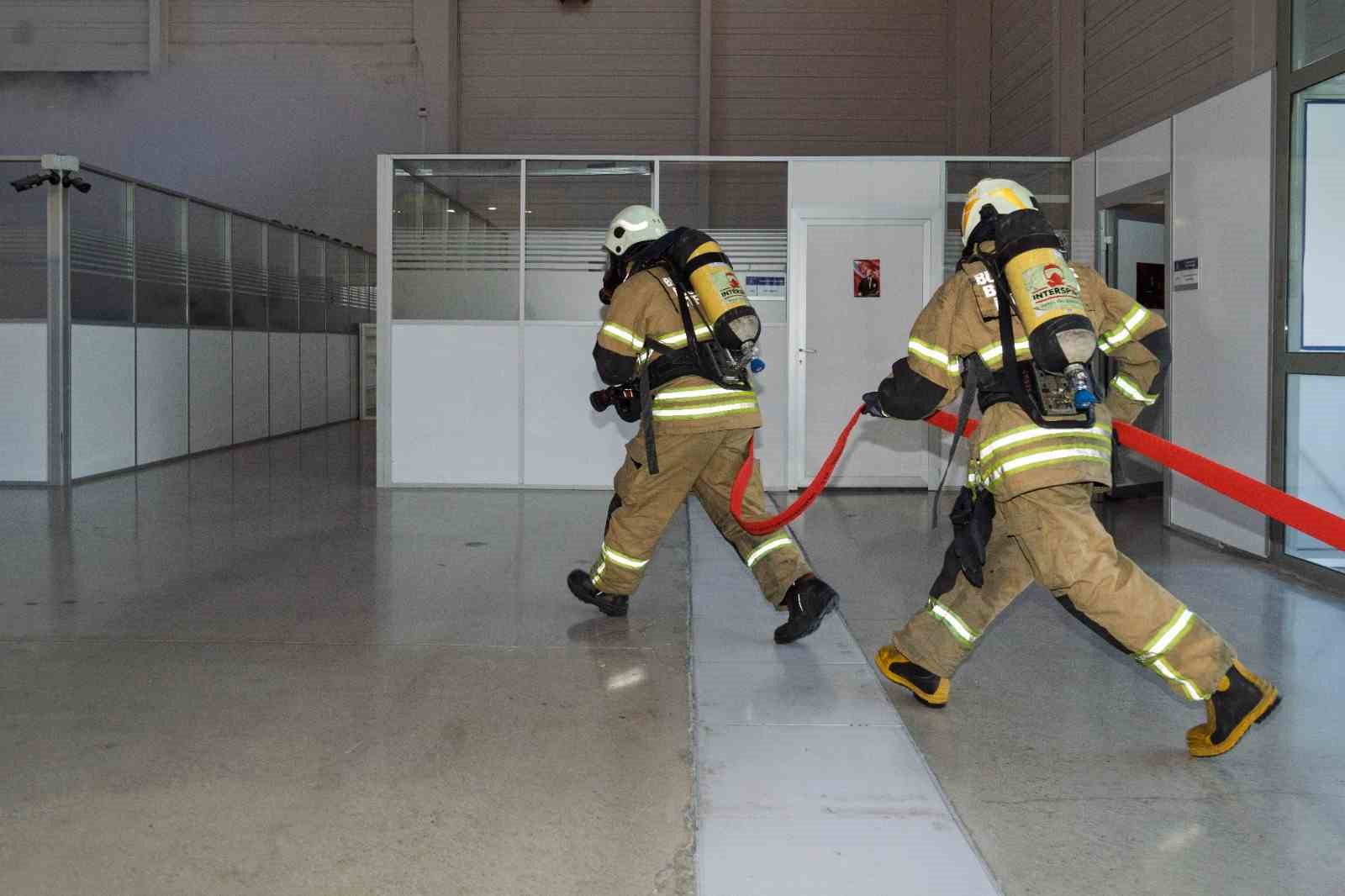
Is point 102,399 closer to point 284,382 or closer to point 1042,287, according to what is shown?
point 284,382

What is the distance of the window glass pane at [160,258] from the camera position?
1132 centimetres

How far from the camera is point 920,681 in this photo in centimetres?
415

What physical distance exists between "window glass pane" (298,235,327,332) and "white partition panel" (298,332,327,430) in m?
0.16

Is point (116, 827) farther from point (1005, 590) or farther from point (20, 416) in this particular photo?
point (20, 416)

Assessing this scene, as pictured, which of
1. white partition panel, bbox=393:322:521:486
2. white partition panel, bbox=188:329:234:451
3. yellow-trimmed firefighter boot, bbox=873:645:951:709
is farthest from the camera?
white partition panel, bbox=188:329:234:451

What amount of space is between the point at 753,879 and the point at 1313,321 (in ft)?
16.5

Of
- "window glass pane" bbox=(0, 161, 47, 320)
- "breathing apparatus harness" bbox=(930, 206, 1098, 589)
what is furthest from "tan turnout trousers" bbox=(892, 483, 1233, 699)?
"window glass pane" bbox=(0, 161, 47, 320)

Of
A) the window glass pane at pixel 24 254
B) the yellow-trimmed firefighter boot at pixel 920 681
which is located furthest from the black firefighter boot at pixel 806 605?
the window glass pane at pixel 24 254

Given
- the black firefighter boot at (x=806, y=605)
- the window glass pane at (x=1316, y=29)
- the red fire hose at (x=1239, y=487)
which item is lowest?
the black firefighter boot at (x=806, y=605)

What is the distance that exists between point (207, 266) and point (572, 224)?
484cm

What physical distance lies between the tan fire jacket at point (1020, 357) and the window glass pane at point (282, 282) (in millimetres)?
12062

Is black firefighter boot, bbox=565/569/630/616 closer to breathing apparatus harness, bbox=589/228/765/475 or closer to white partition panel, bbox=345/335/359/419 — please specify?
breathing apparatus harness, bbox=589/228/765/475

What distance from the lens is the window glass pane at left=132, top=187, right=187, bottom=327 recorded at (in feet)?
37.1

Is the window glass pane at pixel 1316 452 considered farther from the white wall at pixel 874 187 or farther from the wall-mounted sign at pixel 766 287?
the wall-mounted sign at pixel 766 287
